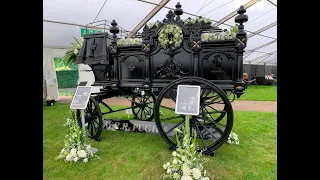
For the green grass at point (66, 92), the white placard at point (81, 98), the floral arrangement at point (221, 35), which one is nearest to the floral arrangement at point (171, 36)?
the floral arrangement at point (221, 35)

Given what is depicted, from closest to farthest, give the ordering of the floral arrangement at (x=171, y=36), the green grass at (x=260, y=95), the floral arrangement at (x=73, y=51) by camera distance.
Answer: the floral arrangement at (x=171, y=36), the floral arrangement at (x=73, y=51), the green grass at (x=260, y=95)

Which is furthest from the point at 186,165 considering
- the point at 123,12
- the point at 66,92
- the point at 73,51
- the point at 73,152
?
the point at 66,92

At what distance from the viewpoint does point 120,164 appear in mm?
2738

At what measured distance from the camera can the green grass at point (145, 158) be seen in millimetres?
A: 2457

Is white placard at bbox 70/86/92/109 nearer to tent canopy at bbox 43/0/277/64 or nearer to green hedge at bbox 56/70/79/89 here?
tent canopy at bbox 43/0/277/64

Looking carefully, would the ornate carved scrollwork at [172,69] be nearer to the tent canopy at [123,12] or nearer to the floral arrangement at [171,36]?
the floral arrangement at [171,36]

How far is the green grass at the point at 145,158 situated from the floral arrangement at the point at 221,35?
1.70 meters

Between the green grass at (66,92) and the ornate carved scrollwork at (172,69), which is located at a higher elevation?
the ornate carved scrollwork at (172,69)

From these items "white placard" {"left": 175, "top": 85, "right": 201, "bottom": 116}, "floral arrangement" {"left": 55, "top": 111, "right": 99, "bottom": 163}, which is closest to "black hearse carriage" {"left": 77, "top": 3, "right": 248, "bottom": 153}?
"white placard" {"left": 175, "top": 85, "right": 201, "bottom": 116}

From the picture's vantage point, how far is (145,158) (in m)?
2.92

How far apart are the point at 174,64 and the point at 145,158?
1.47 m

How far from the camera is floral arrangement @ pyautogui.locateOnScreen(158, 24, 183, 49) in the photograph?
295 cm
